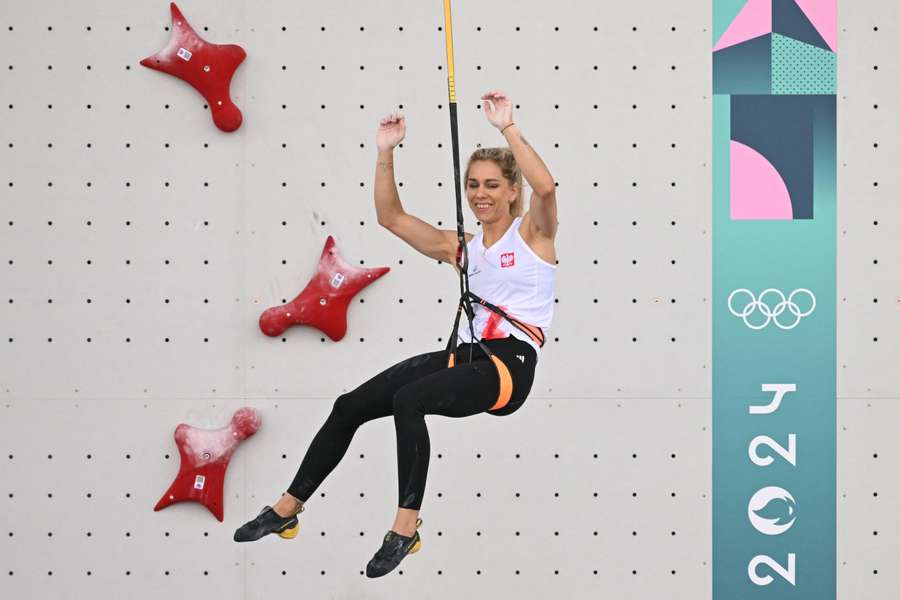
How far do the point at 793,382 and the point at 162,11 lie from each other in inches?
98.7

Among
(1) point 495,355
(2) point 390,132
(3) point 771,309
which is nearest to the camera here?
(1) point 495,355

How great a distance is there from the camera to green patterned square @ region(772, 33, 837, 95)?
4.29 m

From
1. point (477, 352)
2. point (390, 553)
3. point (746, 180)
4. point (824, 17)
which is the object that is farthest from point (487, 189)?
point (824, 17)

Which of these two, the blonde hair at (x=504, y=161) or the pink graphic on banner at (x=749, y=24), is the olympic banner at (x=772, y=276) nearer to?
the pink graphic on banner at (x=749, y=24)

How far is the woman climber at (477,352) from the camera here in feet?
9.52

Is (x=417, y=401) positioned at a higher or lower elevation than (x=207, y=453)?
higher

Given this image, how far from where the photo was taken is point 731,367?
4.28 metres

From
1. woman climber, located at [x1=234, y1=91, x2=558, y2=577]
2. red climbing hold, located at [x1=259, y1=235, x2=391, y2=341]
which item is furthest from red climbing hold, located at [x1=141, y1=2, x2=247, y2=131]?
woman climber, located at [x1=234, y1=91, x2=558, y2=577]

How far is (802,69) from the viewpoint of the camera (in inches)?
A: 169

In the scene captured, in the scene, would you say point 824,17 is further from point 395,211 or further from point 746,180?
point 395,211

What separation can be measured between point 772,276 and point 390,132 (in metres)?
1.74

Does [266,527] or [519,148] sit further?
[266,527]

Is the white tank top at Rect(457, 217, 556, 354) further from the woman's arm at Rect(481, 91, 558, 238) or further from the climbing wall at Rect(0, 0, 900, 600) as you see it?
the climbing wall at Rect(0, 0, 900, 600)
